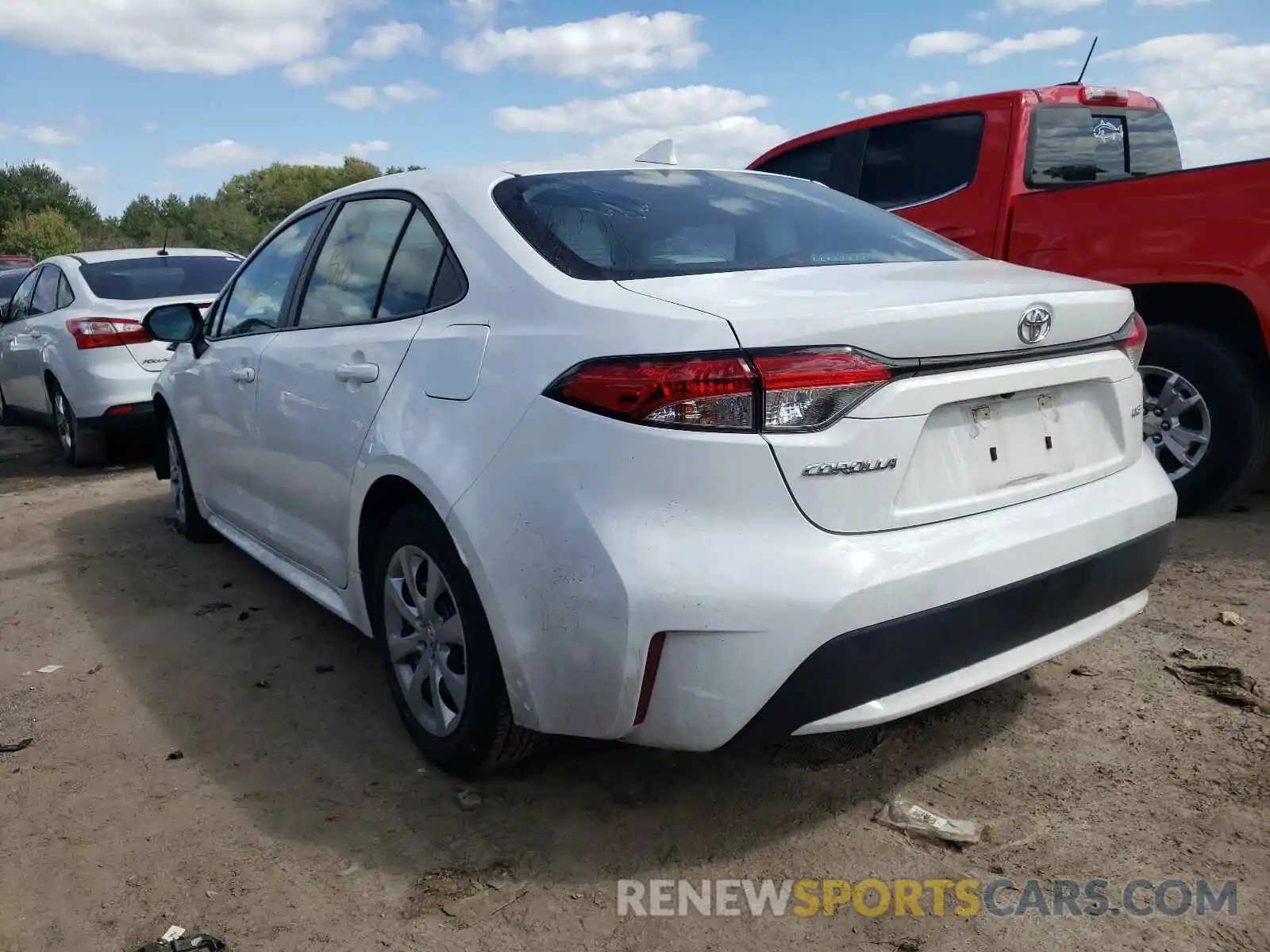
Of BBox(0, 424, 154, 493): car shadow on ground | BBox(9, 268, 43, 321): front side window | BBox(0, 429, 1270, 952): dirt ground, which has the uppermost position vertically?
BBox(9, 268, 43, 321): front side window

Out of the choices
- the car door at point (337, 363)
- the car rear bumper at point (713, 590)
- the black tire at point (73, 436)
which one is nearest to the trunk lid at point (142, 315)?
the black tire at point (73, 436)

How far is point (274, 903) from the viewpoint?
7.68 feet

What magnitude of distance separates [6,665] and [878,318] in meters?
3.38

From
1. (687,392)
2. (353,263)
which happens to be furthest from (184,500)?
(687,392)

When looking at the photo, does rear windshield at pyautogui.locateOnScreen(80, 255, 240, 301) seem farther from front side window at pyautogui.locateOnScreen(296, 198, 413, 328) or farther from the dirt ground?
front side window at pyautogui.locateOnScreen(296, 198, 413, 328)

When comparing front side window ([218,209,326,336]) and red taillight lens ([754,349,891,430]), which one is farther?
front side window ([218,209,326,336])

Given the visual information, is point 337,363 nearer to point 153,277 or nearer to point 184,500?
point 184,500

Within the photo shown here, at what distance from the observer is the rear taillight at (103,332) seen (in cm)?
709

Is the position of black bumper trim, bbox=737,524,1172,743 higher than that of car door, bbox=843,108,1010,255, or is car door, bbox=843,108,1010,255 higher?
car door, bbox=843,108,1010,255

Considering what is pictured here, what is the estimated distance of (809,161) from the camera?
640 cm

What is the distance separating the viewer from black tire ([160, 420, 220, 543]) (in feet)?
16.8

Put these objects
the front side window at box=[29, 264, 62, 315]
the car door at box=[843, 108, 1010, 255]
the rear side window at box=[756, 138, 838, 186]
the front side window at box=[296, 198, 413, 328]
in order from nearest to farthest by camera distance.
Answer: the front side window at box=[296, 198, 413, 328], the car door at box=[843, 108, 1010, 255], the rear side window at box=[756, 138, 838, 186], the front side window at box=[29, 264, 62, 315]

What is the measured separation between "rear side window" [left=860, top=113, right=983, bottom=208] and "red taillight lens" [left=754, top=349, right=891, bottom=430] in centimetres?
368

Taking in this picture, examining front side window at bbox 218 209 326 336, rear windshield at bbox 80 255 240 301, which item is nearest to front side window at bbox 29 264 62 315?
rear windshield at bbox 80 255 240 301
